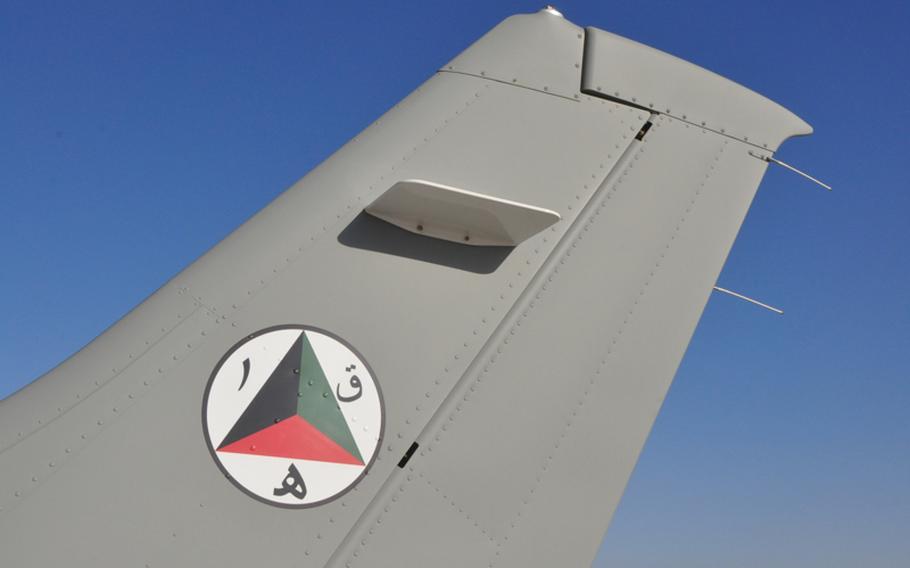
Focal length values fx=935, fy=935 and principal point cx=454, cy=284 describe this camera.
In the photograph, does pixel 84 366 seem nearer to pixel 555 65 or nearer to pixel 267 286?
pixel 267 286

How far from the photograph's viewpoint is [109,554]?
3.52m

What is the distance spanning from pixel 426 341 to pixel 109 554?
1.60m

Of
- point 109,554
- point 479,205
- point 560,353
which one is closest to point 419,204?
point 479,205

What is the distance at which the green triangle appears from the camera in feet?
13.1

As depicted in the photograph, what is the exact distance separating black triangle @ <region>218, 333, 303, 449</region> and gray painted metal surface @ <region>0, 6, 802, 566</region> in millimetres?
154

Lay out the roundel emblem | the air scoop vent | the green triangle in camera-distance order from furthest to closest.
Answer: the air scoop vent → the green triangle → the roundel emblem

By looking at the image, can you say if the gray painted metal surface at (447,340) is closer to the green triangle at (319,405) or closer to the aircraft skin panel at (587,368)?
the aircraft skin panel at (587,368)

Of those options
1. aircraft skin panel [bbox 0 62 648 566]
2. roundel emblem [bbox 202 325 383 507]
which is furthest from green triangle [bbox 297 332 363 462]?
aircraft skin panel [bbox 0 62 648 566]

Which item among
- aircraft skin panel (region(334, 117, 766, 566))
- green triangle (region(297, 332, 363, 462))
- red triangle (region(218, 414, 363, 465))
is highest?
aircraft skin panel (region(334, 117, 766, 566))

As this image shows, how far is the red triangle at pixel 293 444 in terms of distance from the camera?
388cm

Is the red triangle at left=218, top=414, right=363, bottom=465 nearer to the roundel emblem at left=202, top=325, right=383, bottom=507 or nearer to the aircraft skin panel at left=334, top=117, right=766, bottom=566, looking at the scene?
the roundel emblem at left=202, top=325, right=383, bottom=507

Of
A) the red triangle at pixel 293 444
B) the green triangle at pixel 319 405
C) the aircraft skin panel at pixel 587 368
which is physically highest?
the aircraft skin panel at pixel 587 368

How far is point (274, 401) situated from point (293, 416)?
0.10 m

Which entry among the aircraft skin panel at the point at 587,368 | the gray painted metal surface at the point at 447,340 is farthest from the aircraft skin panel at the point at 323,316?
the aircraft skin panel at the point at 587,368
